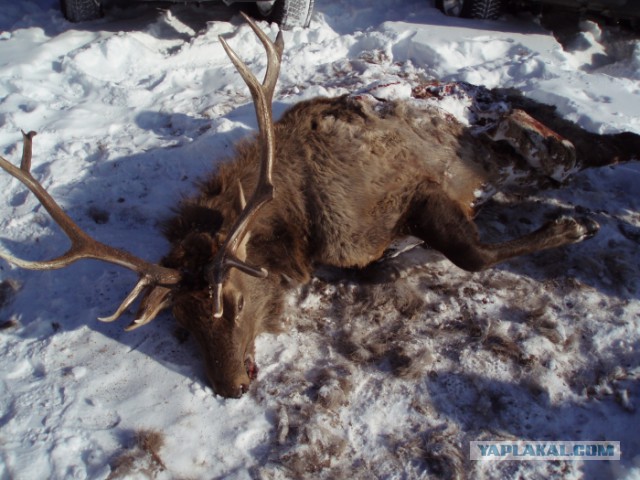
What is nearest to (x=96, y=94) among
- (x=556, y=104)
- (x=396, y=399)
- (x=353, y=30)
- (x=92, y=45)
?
(x=92, y=45)

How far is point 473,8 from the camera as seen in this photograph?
22.0ft

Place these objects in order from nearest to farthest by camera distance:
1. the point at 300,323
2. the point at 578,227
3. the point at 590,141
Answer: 1. the point at 300,323
2. the point at 578,227
3. the point at 590,141

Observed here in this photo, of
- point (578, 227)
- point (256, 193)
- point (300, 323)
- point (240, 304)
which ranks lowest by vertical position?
point (300, 323)

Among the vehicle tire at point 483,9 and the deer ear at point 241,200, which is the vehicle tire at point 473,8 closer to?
the vehicle tire at point 483,9

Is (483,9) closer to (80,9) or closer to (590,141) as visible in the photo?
(590,141)

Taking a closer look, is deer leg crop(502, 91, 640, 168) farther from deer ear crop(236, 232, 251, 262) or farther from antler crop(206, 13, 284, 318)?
deer ear crop(236, 232, 251, 262)

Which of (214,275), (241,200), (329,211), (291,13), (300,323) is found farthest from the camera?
(291,13)

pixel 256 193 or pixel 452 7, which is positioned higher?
pixel 256 193

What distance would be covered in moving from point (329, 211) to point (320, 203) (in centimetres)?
9

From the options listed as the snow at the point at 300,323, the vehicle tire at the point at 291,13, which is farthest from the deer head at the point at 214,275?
Answer: the vehicle tire at the point at 291,13

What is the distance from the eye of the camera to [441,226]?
3.75 m

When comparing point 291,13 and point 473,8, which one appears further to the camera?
point 473,8

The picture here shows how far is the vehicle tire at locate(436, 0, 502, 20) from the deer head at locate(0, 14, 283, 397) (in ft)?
14.3

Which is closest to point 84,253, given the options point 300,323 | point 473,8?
point 300,323
